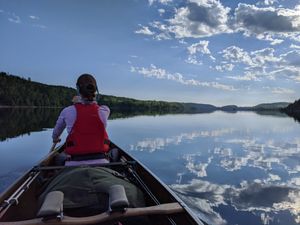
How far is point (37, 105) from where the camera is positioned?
4855 inches

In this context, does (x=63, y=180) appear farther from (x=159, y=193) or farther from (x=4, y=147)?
(x=4, y=147)

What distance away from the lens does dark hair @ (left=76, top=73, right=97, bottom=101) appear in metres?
4.83

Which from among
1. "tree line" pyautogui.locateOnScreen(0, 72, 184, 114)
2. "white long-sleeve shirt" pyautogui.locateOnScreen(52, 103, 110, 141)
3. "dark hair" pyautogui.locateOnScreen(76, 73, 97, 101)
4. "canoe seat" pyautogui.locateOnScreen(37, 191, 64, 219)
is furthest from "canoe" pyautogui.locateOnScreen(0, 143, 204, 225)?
"tree line" pyautogui.locateOnScreen(0, 72, 184, 114)

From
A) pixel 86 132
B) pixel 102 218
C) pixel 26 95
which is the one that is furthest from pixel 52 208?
pixel 26 95

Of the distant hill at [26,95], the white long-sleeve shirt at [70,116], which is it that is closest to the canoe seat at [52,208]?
the white long-sleeve shirt at [70,116]

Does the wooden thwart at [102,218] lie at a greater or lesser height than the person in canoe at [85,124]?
lesser

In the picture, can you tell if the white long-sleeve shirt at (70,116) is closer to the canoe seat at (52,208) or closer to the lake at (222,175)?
the canoe seat at (52,208)

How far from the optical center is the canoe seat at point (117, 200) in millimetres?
3055

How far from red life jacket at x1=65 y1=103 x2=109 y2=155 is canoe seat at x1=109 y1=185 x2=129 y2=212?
1712mm

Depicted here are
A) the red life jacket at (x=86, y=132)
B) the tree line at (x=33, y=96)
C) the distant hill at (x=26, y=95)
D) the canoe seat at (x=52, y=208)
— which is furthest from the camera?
the tree line at (x=33, y=96)

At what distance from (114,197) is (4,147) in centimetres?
1578

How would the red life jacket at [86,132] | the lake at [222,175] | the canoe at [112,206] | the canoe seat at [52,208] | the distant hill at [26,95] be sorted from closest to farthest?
1. the canoe seat at [52,208]
2. the canoe at [112,206]
3. the red life jacket at [86,132]
4. the lake at [222,175]
5. the distant hill at [26,95]

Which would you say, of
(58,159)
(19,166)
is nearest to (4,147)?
(19,166)

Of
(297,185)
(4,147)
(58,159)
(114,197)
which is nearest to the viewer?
(114,197)
